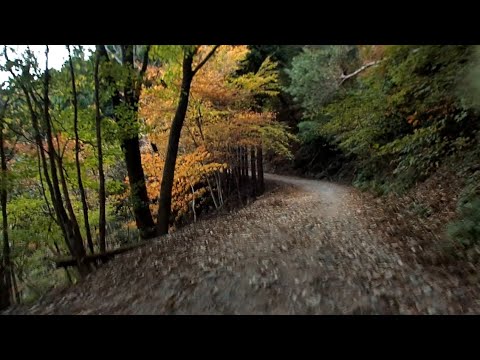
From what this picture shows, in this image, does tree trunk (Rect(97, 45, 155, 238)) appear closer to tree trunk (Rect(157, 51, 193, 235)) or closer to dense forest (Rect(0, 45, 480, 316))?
dense forest (Rect(0, 45, 480, 316))

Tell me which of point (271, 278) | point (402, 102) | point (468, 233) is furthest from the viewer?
point (402, 102)

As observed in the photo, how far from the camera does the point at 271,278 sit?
497 cm

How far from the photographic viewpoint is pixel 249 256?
20.2 ft

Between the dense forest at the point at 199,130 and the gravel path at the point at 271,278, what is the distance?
853mm

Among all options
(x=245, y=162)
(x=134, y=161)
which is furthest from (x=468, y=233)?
(x=245, y=162)

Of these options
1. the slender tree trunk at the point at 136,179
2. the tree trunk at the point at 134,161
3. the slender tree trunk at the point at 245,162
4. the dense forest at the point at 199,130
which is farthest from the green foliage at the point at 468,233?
the slender tree trunk at the point at 245,162

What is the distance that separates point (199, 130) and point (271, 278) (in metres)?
10.8

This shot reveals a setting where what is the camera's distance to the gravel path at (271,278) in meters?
4.03

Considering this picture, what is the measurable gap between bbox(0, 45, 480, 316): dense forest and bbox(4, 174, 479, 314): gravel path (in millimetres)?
853

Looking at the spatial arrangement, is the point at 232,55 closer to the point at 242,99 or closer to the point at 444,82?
the point at 242,99

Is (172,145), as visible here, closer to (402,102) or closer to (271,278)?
(271,278)

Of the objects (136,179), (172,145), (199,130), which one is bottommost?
(136,179)
